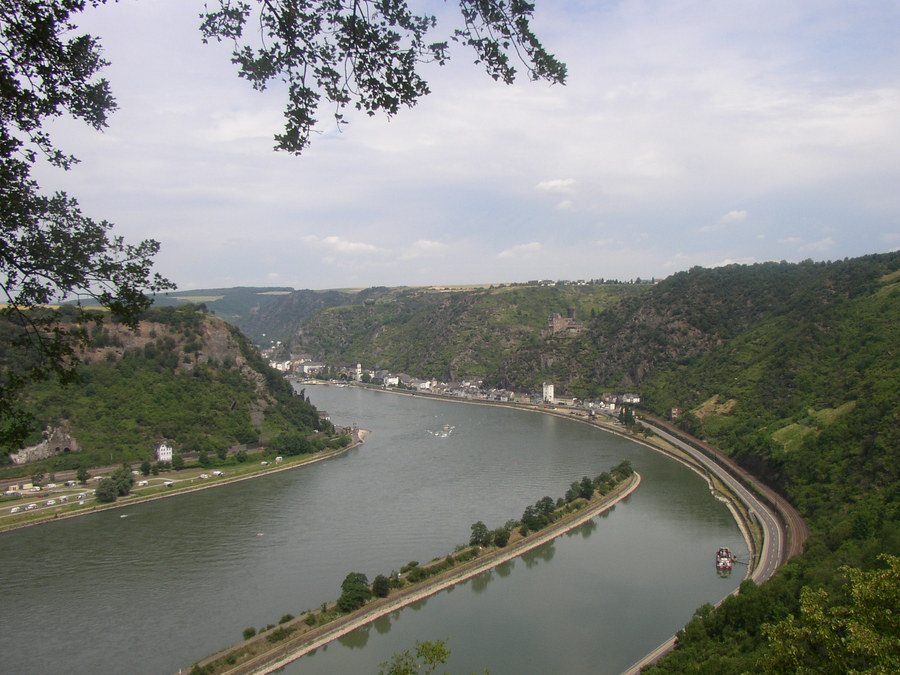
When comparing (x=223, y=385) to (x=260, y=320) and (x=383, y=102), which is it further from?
(x=260, y=320)

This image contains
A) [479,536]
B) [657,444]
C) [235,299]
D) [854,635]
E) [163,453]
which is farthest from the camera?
[235,299]

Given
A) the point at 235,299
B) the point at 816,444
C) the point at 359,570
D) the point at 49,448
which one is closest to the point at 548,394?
the point at 816,444

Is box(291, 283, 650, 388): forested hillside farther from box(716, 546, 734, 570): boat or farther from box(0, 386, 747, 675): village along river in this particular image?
box(716, 546, 734, 570): boat

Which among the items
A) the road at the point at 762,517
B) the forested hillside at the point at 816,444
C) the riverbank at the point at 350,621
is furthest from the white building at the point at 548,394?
the riverbank at the point at 350,621

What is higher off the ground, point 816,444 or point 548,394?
point 816,444

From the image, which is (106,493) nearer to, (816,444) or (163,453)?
(163,453)

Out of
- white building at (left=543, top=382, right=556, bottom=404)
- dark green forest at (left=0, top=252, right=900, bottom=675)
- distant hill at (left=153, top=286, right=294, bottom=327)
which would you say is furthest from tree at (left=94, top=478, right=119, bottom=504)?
distant hill at (left=153, top=286, right=294, bottom=327)

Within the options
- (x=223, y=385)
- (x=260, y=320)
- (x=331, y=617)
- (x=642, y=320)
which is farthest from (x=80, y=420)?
(x=260, y=320)
